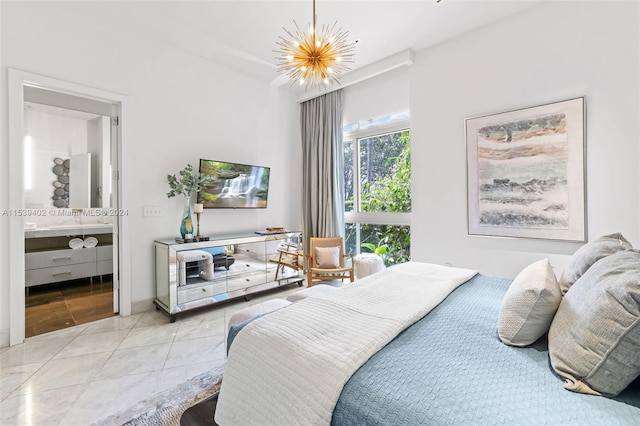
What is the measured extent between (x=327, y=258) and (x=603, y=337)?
9.87 ft

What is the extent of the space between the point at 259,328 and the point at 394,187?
3.10m

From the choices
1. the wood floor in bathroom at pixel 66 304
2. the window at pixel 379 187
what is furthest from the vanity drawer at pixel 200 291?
the window at pixel 379 187

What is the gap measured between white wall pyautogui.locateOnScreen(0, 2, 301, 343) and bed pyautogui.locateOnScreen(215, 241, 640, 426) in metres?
2.60

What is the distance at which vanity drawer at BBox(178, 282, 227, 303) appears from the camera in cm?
293

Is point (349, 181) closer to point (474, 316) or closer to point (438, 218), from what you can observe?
point (438, 218)

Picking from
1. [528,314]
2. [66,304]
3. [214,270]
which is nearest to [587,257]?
[528,314]

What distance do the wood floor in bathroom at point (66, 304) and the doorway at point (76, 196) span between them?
0.6 inches

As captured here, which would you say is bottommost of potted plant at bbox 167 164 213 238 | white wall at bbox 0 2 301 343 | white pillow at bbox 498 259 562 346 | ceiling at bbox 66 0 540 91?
white pillow at bbox 498 259 562 346

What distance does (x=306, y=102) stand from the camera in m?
4.65

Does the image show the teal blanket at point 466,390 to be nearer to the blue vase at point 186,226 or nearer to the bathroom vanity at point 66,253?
the blue vase at point 186,226

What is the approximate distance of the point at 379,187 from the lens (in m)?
4.04

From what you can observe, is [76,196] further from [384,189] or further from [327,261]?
[384,189]

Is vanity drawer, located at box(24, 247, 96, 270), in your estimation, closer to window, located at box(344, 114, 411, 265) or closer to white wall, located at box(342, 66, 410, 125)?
window, located at box(344, 114, 411, 265)

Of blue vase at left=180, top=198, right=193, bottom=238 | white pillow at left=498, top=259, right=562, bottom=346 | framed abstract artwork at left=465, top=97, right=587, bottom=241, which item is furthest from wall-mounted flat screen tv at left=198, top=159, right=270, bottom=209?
white pillow at left=498, top=259, right=562, bottom=346
